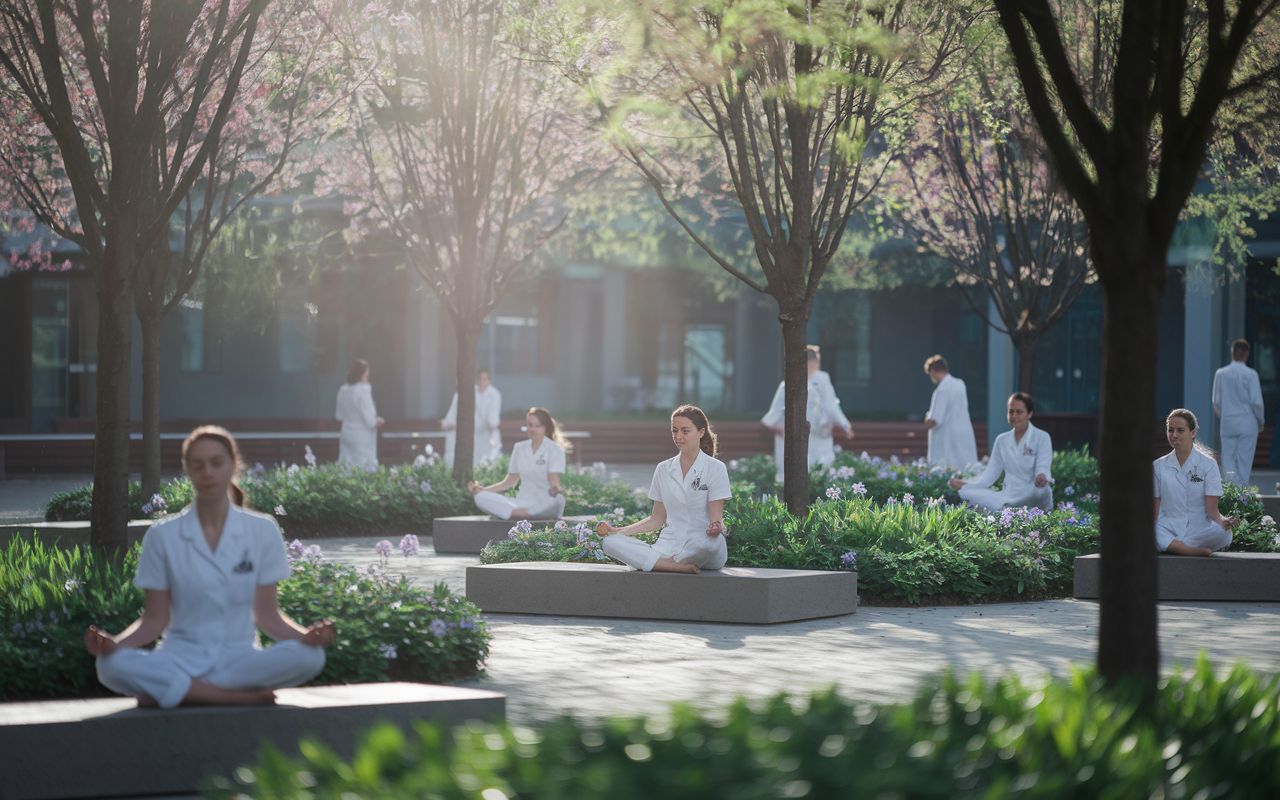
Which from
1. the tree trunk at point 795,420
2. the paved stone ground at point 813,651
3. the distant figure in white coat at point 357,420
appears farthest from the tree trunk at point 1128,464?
the distant figure in white coat at point 357,420

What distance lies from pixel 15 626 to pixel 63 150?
319cm

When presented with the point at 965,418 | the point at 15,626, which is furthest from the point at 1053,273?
the point at 15,626

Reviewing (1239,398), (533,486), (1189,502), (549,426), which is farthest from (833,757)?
(1239,398)

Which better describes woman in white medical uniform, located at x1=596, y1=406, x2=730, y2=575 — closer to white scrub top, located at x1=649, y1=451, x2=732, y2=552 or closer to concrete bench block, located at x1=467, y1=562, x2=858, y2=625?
white scrub top, located at x1=649, y1=451, x2=732, y2=552

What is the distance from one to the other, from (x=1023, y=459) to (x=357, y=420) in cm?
1043

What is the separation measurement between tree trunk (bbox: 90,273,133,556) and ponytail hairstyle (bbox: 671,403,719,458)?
3459mm

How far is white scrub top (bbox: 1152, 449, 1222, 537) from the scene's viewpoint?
1076 centimetres

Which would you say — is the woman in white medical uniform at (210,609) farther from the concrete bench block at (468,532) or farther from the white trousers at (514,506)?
the white trousers at (514,506)

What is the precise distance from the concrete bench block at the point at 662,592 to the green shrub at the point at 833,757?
5.10 metres

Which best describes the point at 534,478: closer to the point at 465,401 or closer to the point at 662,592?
the point at 465,401

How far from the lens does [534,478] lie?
13945 millimetres

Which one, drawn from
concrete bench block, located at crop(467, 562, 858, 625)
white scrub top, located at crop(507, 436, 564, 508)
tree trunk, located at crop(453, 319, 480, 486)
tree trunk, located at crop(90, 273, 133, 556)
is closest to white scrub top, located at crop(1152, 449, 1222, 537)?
concrete bench block, located at crop(467, 562, 858, 625)

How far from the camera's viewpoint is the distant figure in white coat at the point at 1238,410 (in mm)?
18703

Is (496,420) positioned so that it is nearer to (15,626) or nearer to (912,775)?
(15,626)
